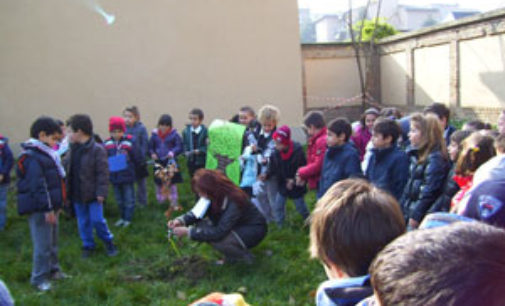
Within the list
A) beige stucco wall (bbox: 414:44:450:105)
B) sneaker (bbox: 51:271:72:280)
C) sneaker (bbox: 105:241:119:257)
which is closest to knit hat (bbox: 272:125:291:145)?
sneaker (bbox: 105:241:119:257)

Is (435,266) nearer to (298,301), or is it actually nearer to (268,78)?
(298,301)

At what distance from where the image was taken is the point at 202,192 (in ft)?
14.6

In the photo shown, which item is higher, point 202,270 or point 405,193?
point 405,193

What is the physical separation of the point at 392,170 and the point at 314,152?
129 centimetres

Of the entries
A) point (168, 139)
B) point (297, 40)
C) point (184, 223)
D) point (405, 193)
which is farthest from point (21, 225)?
point (297, 40)

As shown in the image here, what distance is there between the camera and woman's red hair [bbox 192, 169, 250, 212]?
4.40m

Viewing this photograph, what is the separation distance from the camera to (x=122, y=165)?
608 centimetres

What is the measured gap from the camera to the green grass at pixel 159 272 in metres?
4.08

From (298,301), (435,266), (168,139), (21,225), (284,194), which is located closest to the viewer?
(435,266)

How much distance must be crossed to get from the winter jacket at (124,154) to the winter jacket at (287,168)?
2.02 metres

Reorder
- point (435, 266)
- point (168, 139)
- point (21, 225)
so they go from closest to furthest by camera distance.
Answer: point (435, 266) → point (21, 225) → point (168, 139)

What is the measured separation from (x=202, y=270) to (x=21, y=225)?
341 centimetres

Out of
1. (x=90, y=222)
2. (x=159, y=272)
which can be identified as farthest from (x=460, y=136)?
(x=90, y=222)

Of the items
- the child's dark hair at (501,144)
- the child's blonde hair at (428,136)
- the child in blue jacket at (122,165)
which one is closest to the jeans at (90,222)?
the child in blue jacket at (122,165)
